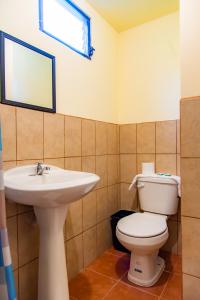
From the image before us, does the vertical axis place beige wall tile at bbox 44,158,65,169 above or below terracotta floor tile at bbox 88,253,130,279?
above

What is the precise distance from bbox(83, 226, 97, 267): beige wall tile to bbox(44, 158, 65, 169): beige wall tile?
2.12 feet

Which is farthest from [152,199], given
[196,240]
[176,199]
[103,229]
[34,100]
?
[34,100]

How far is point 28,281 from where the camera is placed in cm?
122

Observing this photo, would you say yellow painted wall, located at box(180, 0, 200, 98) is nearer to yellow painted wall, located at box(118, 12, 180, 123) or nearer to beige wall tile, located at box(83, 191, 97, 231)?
yellow painted wall, located at box(118, 12, 180, 123)

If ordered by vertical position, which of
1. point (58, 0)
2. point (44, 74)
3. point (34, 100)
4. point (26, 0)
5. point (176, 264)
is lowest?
point (176, 264)

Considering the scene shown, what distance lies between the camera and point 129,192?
2111mm

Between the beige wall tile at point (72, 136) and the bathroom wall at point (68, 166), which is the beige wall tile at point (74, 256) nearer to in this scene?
the bathroom wall at point (68, 166)

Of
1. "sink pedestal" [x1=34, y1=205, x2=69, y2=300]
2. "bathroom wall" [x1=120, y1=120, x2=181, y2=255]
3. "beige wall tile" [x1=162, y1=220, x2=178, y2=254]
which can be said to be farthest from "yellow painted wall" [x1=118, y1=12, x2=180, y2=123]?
"sink pedestal" [x1=34, y1=205, x2=69, y2=300]

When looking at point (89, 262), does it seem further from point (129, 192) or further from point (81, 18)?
point (81, 18)

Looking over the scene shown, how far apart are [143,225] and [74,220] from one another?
21.0 inches

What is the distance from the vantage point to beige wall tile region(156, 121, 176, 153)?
6.08 ft

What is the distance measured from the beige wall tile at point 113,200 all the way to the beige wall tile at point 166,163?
19.2 inches

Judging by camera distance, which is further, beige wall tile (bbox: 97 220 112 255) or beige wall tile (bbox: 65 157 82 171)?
beige wall tile (bbox: 97 220 112 255)

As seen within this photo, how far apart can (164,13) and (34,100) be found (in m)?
1.52
